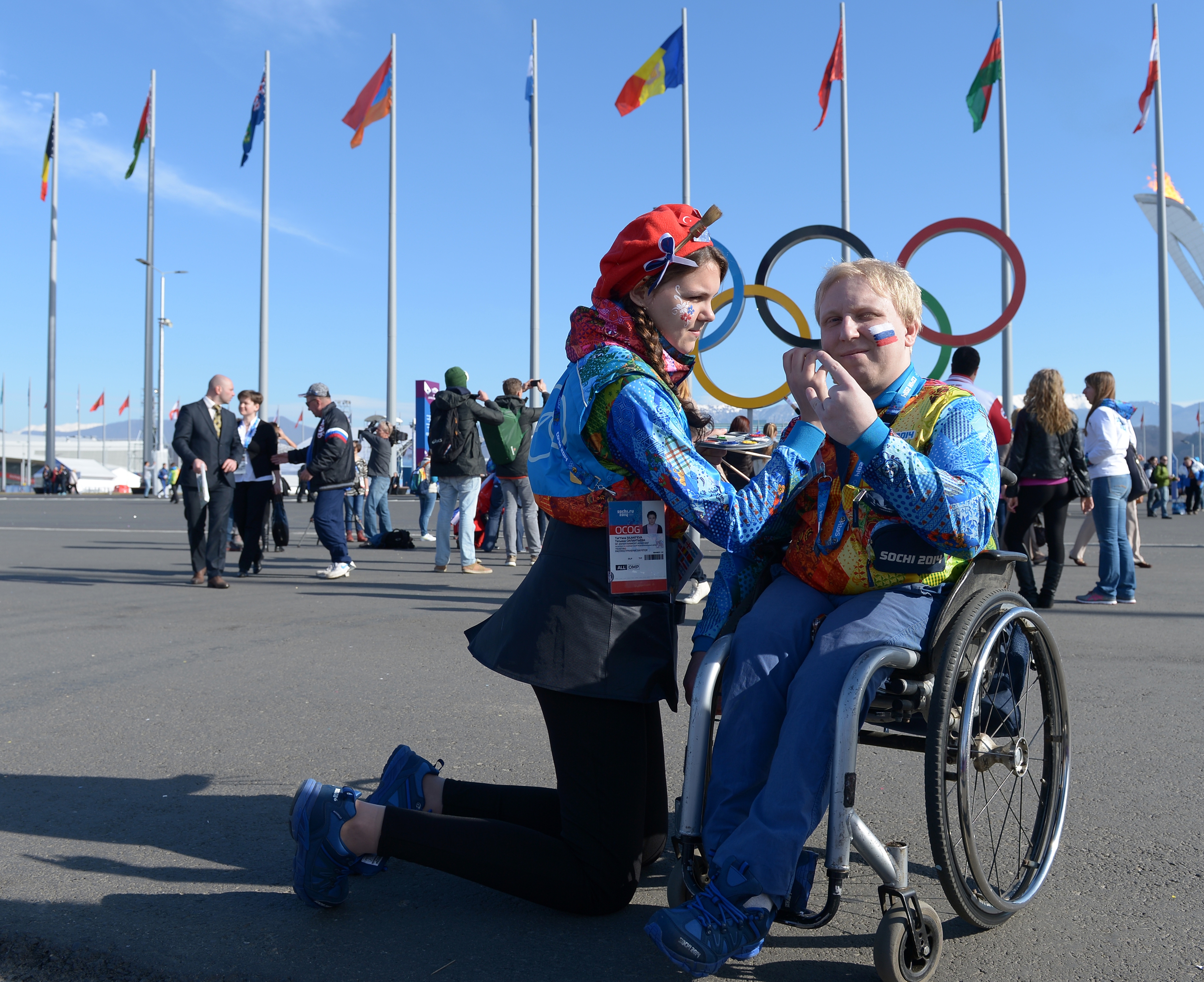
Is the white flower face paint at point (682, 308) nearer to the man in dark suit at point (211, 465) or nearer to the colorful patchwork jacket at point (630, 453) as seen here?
the colorful patchwork jacket at point (630, 453)

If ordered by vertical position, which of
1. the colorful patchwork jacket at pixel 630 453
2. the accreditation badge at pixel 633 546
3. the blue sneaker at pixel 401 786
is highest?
the colorful patchwork jacket at pixel 630 453

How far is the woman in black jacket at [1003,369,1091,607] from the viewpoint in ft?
25.8

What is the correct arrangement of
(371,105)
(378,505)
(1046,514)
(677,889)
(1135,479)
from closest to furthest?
(677,889), (1046,514), (1135,479), (378,505), (371,105)

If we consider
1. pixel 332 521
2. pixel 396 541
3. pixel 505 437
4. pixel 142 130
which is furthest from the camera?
pixel 142 130

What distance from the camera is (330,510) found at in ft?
32.0

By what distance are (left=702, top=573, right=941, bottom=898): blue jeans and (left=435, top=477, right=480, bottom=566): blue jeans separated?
8.09 metres

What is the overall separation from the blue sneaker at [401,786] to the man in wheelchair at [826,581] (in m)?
0.80

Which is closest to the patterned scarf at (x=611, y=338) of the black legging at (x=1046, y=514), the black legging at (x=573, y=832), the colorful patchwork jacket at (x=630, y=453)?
the colorful patchwork jacket at (x=630, y=453)

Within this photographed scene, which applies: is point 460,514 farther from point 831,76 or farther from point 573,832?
point 831,76

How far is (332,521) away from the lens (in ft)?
32.1

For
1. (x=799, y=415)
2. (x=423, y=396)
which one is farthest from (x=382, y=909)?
(x=423, y=396)

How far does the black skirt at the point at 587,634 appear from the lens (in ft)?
7.64

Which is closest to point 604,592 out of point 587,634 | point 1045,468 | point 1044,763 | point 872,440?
point 587,634

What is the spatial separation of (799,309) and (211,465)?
6.08m
